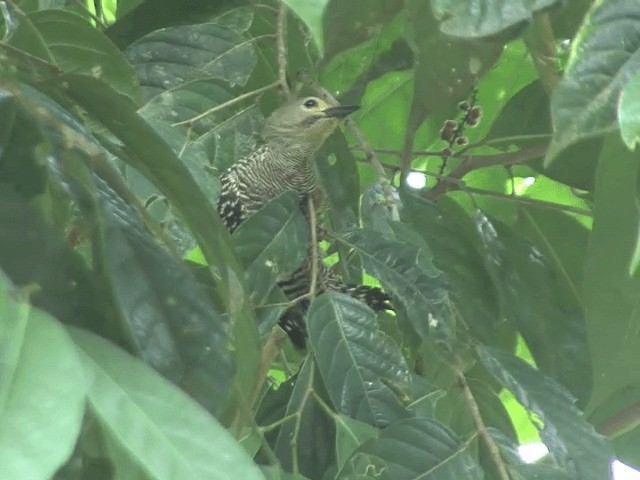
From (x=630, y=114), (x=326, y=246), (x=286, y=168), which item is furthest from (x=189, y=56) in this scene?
(x=630, y=114)

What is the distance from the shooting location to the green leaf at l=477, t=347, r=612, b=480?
0.89 meters

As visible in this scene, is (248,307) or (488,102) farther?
(488,102)

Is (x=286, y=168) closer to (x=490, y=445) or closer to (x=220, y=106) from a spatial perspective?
(x=220, y=106)

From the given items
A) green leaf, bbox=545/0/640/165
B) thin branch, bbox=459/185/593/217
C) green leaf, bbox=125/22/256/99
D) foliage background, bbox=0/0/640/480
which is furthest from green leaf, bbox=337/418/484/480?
thin branch, bbox=459/185/593/217

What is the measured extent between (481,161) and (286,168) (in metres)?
0.37

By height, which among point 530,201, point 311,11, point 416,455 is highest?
point 311,11

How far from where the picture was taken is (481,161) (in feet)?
4.58

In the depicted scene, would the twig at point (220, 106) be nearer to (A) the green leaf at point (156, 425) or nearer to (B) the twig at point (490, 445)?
(B) the twig at point (490, 445)

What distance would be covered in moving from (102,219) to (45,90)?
0.11m

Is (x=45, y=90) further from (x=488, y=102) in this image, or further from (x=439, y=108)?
(x=488, y=102)

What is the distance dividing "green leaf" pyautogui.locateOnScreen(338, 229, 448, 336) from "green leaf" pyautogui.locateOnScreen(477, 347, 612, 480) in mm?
56

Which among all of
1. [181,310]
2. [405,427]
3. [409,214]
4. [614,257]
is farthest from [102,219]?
[409,214]

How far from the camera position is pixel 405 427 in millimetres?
849

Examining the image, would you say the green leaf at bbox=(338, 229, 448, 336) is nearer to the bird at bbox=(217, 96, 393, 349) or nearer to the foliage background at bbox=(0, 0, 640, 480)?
the foliage background at bbox=(0, 0, 640, 480)
